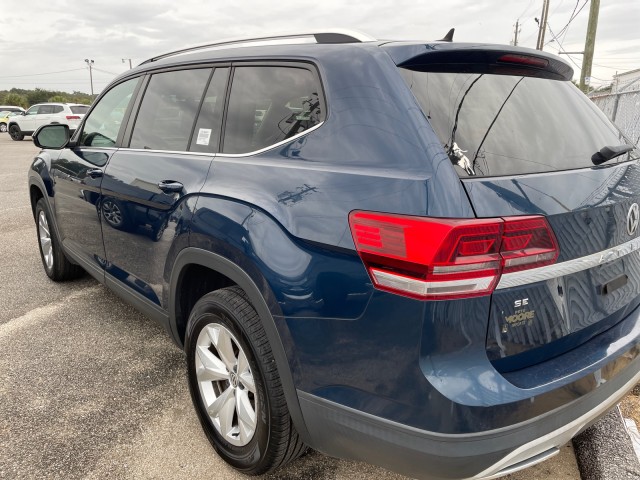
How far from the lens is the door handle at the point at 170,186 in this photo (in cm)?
239

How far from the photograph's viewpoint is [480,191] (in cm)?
154

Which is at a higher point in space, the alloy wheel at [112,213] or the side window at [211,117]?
the side window at [211,117]

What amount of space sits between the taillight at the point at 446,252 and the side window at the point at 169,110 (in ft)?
4.62

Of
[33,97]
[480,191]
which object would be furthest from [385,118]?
[33,97]

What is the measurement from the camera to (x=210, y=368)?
7.58ft

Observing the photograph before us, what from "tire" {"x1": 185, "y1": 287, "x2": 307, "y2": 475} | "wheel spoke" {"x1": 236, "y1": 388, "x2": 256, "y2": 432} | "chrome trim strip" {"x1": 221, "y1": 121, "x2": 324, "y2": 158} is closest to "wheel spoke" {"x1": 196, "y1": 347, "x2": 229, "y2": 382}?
"tire" {"x1": 185, "y1": 287, "x2": 307, "y2": 475}

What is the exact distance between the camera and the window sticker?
8.00ft

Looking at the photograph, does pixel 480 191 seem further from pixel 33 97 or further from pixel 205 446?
pixel 33 97

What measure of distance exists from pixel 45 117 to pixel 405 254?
2704 cm

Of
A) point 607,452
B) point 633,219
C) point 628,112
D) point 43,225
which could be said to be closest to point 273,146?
point 633,219

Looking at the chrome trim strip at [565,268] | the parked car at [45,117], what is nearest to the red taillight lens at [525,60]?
the chrome trim strip at [565,268]

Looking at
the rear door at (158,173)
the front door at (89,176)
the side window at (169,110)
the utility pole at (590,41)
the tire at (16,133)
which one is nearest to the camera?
the rear door at (158,173)

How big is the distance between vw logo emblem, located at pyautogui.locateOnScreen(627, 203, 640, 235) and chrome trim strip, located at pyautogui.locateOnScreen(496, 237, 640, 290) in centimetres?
4

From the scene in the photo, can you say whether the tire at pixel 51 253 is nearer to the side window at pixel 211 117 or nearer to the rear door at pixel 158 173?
the rear door at pixel 158 173
